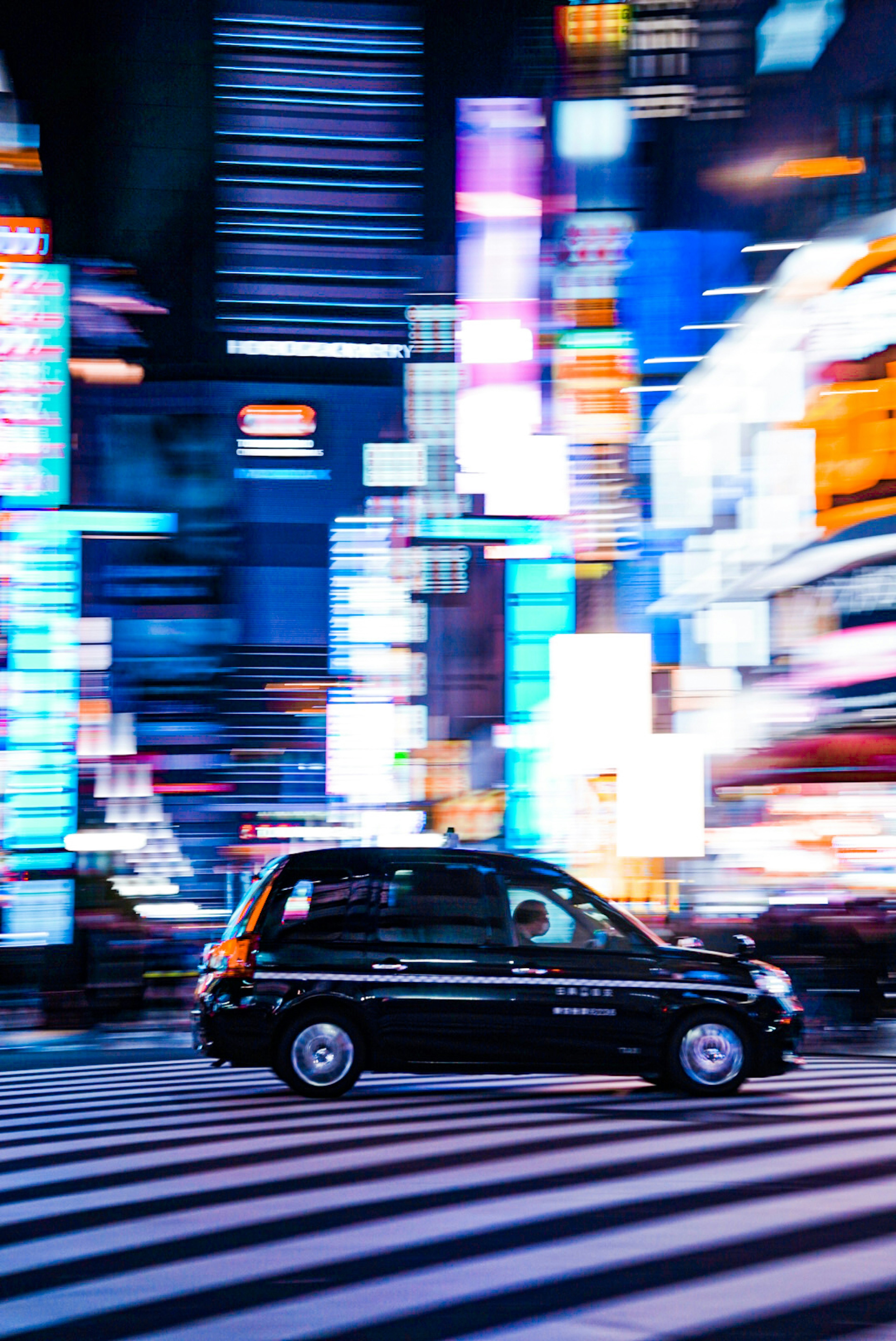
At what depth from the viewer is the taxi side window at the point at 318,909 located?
9.11m

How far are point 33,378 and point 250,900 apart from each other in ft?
93.8

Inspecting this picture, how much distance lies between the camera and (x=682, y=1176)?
630 centimetres

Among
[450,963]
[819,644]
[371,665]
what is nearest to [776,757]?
[819,644]

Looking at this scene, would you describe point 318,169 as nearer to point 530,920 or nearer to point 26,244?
point 26,244

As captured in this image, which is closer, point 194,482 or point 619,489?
point 619,489

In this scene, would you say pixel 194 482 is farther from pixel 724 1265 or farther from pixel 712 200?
pixel 724 1265

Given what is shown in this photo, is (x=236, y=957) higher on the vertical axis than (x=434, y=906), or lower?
lower

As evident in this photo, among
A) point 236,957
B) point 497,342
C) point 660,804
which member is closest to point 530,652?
point 497,342

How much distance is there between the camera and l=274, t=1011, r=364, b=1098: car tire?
882 centimetres

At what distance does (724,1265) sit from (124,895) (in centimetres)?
1194

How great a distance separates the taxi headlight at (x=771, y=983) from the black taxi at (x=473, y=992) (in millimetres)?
11

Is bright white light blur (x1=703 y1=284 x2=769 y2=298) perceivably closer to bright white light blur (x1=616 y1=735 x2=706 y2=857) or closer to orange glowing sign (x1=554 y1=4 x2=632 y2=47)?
orange glowing sign (x1=554 y1=4 x2=632 y2=47)

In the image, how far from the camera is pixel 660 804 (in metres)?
15.1

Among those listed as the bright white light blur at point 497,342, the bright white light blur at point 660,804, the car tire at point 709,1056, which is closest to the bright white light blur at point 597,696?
the bright white light blur at point 660,804
